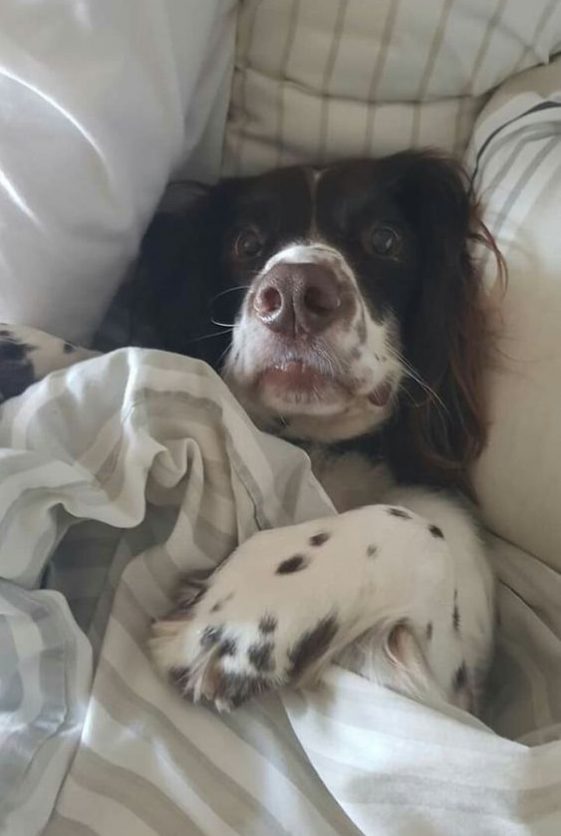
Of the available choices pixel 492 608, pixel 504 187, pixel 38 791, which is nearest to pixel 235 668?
pixel 38 791

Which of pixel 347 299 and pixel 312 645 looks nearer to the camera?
pixel 312 645

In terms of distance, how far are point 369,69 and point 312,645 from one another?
82cm

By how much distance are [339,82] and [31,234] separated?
48cm

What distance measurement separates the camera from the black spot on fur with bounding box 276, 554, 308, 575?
1.06 m

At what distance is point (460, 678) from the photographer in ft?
3.85

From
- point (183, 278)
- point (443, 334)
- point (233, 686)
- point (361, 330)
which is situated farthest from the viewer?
point (183, 278)

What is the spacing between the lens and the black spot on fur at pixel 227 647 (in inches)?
40.0

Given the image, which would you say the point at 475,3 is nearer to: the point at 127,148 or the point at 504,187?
the point at 504,187

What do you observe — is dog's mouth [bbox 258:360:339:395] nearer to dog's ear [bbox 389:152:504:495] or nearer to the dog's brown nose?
the dog's brown nose

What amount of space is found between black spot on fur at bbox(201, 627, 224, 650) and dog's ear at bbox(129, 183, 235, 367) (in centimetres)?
52

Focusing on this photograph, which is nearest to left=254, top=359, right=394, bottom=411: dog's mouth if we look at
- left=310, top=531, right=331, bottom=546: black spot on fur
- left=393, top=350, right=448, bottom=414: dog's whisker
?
left=393, top=350, right=448, bottom=414: dog's whisker

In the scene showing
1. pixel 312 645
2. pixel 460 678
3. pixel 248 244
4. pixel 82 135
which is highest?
pixel 82 135

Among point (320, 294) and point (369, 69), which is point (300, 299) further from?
point (369, 69)

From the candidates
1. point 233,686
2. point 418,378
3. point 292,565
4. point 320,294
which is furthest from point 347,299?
point 233,686
